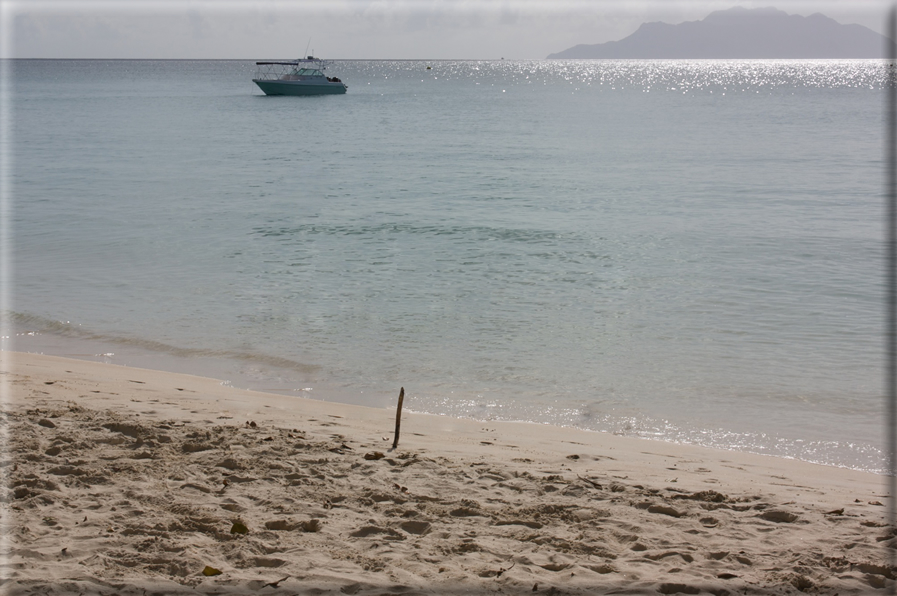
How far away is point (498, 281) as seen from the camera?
492 inches

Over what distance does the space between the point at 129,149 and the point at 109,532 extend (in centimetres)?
3272

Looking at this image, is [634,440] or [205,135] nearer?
[634,440]

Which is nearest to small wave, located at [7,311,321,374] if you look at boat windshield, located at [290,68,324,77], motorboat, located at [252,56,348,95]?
motorboat, located at [252,56,348,95]

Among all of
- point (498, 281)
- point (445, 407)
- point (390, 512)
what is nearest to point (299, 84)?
point (498, 281)

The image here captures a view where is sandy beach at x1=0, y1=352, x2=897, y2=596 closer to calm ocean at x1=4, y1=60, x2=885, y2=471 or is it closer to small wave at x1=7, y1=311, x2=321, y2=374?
calm ocean at x1=4, y1=60, x2=885, y2=471

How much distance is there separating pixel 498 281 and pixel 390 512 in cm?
846

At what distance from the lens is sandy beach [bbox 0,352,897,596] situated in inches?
139

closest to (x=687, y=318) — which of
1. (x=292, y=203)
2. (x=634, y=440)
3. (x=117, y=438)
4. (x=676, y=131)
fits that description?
(x=634, y=440)

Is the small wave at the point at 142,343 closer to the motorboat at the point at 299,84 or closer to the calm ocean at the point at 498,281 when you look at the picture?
the calm ocean at the point at 498,281

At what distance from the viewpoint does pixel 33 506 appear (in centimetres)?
404

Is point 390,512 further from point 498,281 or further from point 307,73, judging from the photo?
point 307,73

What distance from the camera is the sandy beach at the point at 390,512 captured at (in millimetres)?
3539

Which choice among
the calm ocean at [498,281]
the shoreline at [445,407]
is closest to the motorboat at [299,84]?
the calm ocean at [498,281]

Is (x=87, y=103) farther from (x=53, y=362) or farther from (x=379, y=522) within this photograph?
(x=379, y=522)
